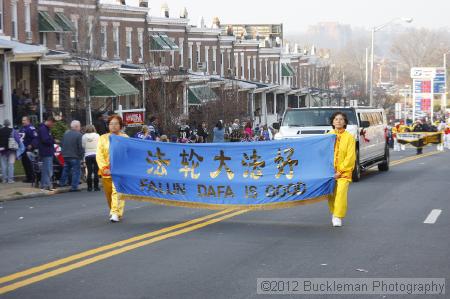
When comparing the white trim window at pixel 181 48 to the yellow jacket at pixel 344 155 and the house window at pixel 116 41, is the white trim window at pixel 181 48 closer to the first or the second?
the house window at pixel 116 41

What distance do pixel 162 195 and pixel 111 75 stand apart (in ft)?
86.8

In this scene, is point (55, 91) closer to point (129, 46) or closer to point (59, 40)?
point (59, 40)

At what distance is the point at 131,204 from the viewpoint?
18.3m

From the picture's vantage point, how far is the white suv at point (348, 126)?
23892mm

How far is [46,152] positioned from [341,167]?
34.9 ft

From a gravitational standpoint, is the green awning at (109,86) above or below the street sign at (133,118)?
above

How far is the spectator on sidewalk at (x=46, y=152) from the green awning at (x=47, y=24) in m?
18.4

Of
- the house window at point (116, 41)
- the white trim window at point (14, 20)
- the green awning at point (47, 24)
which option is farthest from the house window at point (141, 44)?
the white trim window at point (14, 20)

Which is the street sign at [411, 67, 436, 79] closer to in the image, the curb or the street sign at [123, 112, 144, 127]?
the street sign at [123, 112, 144, 127]

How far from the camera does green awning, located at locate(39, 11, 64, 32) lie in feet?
132

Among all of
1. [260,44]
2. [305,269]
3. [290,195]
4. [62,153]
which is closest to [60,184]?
[62,153]

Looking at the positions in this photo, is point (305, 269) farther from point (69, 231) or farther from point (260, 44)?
point (260, 44)

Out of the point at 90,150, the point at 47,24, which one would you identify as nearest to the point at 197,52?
the point at 47,24

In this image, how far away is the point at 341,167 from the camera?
13.6m
